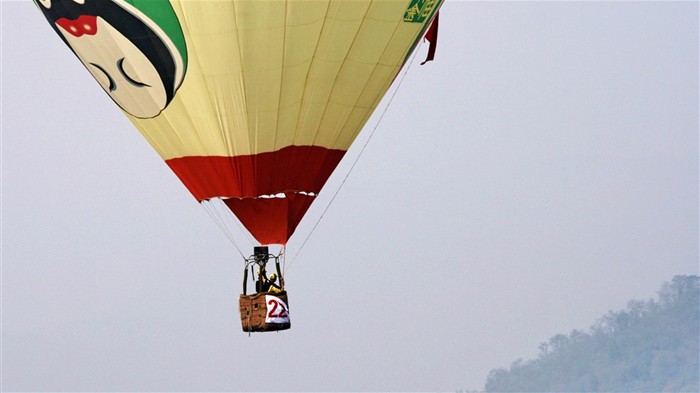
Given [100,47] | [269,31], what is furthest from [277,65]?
[100,47]

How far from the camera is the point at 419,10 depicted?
2220cm

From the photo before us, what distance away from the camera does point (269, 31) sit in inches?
835

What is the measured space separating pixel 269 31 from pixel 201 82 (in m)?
1.04

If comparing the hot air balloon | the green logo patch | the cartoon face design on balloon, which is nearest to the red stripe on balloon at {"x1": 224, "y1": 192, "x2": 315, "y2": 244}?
the hot air balloon

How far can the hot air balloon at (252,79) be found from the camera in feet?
69.7

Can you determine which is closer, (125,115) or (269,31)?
(269,31)

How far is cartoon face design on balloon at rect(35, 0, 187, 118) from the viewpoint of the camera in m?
21.4

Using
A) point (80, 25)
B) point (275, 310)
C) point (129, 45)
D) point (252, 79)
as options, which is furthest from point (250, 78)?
point (275, 310)

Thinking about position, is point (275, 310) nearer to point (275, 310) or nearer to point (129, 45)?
A: point (275, 310)

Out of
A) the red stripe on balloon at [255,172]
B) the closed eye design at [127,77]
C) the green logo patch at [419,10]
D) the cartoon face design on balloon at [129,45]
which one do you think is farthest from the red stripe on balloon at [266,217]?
the green logo patch at [419,10]

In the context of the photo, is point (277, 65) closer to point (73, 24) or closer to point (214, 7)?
point (214, 7)

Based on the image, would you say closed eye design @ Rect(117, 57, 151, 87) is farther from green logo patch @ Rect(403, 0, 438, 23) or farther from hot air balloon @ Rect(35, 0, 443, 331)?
green logo patch @ Rect(403, 0, 438, 23)

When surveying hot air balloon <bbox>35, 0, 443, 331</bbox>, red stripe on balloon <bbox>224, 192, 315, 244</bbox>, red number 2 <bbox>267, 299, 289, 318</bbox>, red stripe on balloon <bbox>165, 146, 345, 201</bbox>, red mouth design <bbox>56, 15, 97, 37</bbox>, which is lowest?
red number 2 <bbox>267, 299, 289, 318</bbox>

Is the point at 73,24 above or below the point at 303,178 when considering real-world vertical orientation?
above
